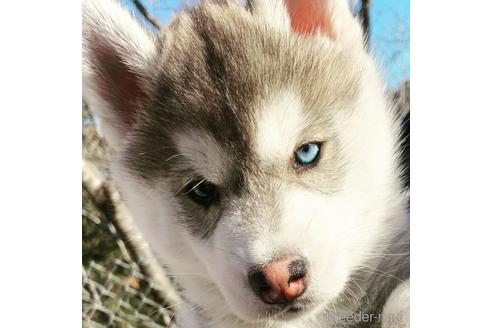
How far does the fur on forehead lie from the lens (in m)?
1.63

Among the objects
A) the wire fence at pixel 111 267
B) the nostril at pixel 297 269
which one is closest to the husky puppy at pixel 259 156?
the nostril at pixel 297 269

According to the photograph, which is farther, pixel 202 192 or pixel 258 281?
pixel 202 192

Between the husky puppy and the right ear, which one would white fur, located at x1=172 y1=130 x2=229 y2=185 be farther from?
the right ear

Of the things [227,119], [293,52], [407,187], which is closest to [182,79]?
[227,119]

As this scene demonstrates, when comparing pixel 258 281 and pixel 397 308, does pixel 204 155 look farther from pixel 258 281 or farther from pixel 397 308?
pixel 397 308

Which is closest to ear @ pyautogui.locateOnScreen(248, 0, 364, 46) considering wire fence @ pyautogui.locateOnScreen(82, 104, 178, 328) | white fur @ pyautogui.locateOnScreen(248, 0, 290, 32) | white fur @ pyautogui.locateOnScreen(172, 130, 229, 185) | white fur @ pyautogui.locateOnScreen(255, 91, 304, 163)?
white fur @ pyautogui.locateOnScreen(248, 0, 290, 32)

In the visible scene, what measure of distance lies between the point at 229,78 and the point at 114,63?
0.37m

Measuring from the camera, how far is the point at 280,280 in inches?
58.8

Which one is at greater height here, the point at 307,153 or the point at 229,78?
the point at 229,78

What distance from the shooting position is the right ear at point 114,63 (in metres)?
1.76

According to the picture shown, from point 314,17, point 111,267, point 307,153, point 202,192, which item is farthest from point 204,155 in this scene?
point 111,267

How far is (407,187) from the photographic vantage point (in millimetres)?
1885

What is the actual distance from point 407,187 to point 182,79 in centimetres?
71

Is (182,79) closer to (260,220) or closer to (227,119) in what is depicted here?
(227,119)
